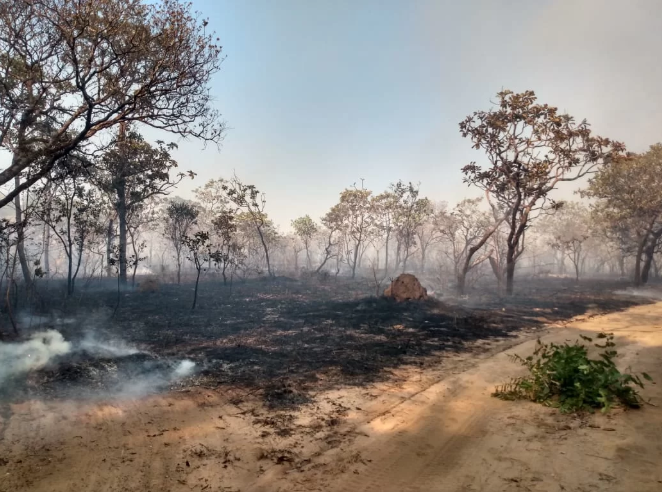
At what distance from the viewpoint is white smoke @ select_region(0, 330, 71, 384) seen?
7.53 m

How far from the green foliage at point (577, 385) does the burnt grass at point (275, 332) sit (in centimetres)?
291

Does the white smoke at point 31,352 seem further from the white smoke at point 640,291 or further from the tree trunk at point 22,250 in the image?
the white smoke at point 640,291

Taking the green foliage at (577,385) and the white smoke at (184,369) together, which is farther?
the white smoke at (184,369)

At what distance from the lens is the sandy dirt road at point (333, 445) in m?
4.11

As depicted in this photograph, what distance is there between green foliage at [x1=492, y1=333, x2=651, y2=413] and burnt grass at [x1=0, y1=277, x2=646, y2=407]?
2.91 m

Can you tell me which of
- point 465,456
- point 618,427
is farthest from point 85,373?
point 618,427

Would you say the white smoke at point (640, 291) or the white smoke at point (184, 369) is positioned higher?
the white smoke at point (640, 291)

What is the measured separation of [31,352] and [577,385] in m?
11.2

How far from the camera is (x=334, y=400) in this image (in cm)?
660

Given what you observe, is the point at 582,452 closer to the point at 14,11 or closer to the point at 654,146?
the point at 14,11

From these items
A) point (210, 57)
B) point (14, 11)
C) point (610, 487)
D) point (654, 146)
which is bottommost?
point (610, 487)

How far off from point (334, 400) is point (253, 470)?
93.4 inches

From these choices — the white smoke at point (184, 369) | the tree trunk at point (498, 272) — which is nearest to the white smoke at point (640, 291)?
the tree trunk at point (498, 272)

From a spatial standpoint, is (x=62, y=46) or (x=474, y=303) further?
(x=474, y=303)
